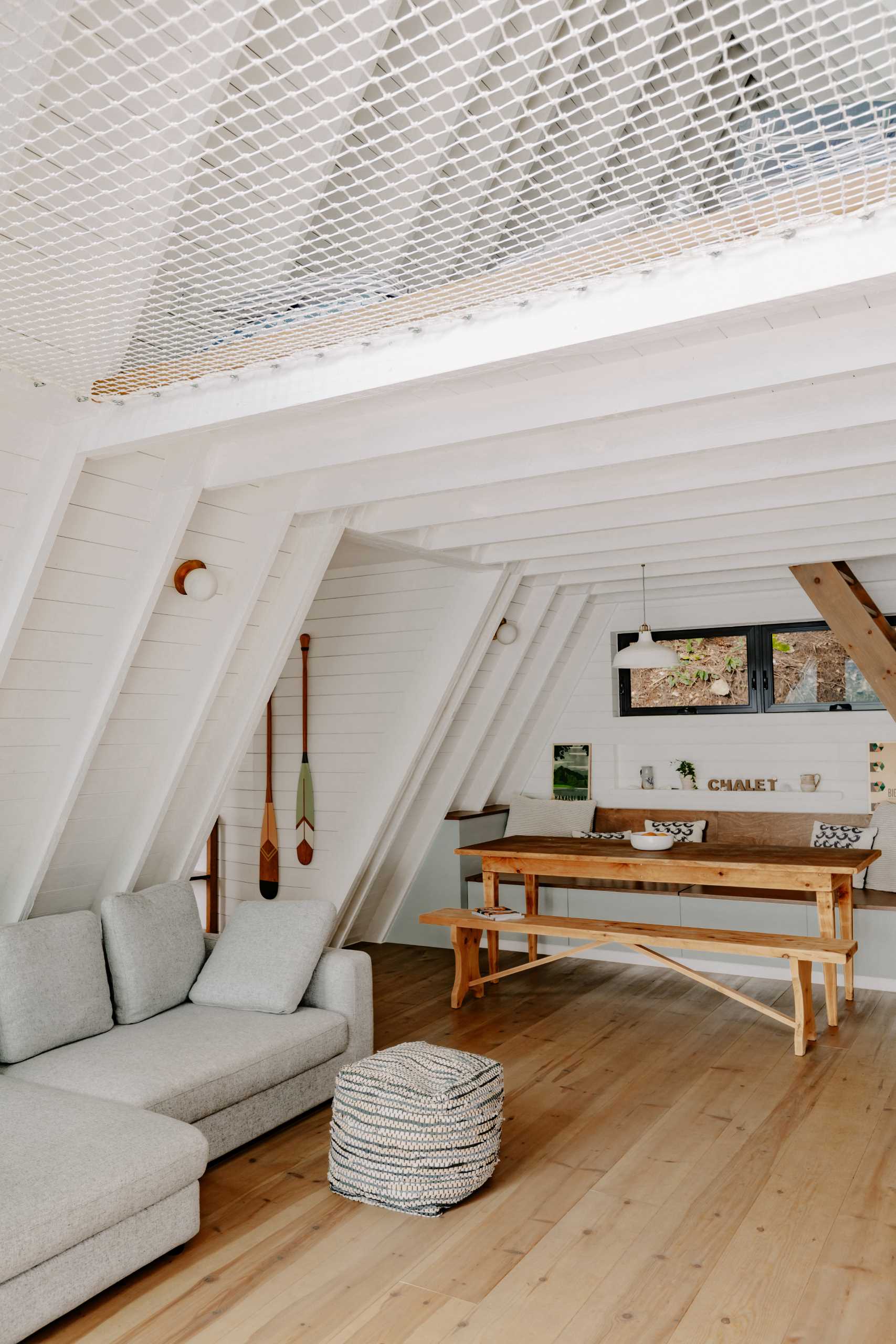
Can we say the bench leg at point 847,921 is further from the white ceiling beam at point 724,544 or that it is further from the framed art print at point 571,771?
the framed art print at point 571,771

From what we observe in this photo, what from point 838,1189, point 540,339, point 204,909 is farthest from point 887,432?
point 204,909

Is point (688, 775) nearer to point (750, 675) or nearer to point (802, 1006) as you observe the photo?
point (750, 675)

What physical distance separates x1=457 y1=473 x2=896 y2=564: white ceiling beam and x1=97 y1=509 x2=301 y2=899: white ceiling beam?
3.72 feet

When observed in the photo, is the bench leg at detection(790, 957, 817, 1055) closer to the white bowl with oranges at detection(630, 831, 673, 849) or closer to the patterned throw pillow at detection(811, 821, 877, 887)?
the white bowl with oranges at detection(630, 831, 673, 849)

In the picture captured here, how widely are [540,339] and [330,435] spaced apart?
121 cm

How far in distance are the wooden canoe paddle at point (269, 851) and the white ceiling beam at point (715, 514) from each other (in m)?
2.22

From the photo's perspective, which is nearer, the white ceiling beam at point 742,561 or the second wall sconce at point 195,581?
the second wall sconce at point 195,581

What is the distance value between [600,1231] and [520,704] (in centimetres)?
386

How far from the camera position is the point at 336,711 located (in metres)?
5.96

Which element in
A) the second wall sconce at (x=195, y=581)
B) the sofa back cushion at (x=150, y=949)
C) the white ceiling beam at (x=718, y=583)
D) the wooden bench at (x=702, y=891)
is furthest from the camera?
the white ceiling beam at (x=718, y=583)

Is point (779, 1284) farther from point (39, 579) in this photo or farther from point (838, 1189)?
point (39, 579)

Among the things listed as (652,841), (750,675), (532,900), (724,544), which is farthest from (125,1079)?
(750,675)

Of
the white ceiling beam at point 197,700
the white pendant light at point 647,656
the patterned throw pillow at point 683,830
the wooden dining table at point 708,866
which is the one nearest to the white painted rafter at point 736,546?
the white pendant light at point 647,656

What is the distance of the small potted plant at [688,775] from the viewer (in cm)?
638
